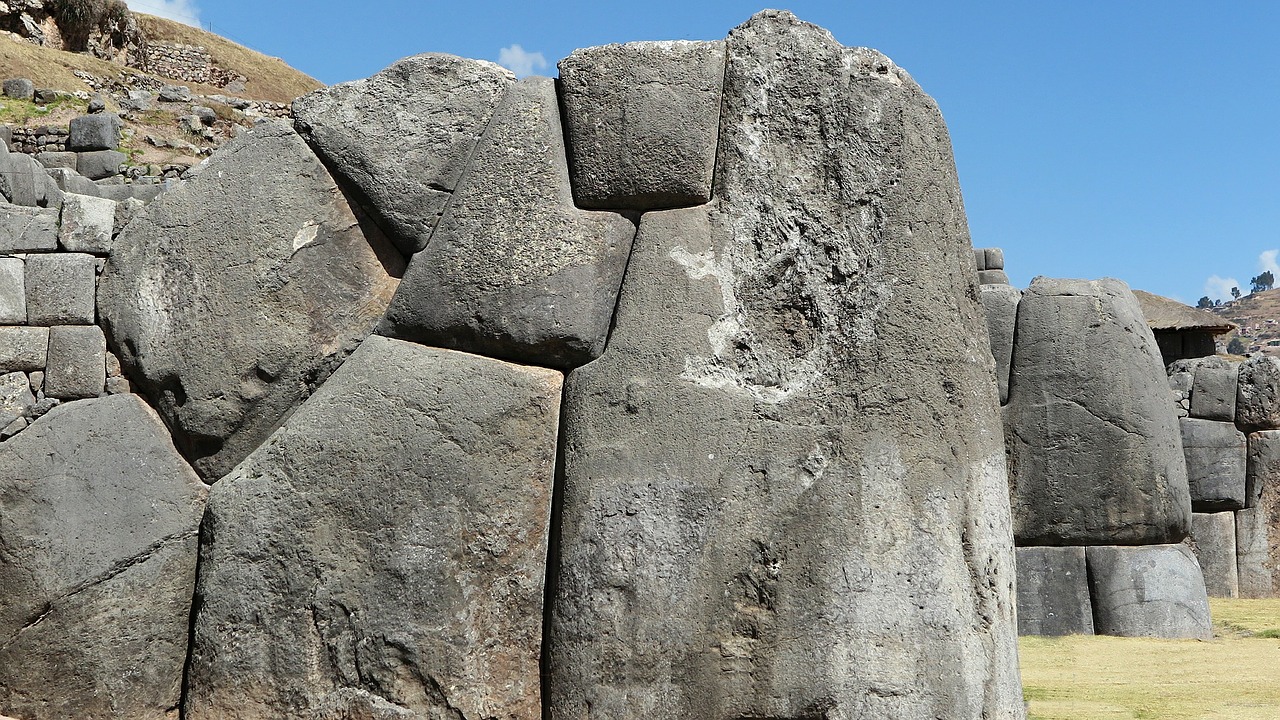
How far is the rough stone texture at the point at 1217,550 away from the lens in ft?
30.0

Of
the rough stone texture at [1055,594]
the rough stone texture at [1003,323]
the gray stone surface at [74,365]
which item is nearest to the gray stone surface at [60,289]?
the gray stone surface at [74,365]

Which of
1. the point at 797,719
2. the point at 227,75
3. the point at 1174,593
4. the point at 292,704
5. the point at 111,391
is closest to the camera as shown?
the point at 797,719

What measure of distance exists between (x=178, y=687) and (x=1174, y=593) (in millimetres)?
5618

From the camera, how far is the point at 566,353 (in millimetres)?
3572

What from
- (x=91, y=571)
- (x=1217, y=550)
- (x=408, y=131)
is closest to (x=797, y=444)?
(x=408, y=131)

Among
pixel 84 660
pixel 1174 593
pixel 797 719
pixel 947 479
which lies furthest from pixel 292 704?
pixel 1174 593

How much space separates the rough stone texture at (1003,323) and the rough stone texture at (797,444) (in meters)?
3.94

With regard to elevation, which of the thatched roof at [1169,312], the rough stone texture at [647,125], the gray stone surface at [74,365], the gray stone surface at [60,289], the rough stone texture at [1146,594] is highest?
the thatched roof at [1169,312]

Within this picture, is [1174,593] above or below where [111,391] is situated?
below

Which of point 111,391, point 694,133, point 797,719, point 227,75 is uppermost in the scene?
point 227,75

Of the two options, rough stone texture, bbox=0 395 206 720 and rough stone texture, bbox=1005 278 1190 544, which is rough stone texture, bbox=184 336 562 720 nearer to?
rough stone texture, bbox=0 395 206 720

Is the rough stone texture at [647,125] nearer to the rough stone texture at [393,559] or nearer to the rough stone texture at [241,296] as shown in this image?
the rough stone texture at [393,559]

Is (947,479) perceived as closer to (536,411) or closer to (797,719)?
(797,719)

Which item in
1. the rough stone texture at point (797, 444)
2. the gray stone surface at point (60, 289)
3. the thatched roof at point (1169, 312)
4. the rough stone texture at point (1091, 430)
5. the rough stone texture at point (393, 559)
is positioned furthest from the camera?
the thatched roof at point (1169, 312)
